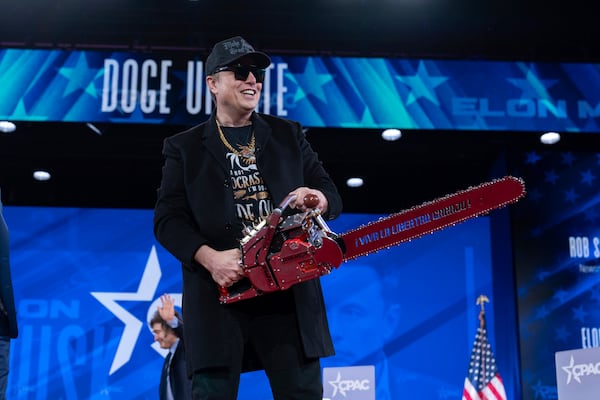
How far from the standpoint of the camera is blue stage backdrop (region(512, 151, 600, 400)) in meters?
7.36

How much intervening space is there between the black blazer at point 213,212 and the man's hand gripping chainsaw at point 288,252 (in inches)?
4.6

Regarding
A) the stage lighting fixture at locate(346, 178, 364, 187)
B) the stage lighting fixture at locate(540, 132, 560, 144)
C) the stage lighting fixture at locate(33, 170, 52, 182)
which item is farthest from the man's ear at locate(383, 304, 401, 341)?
the stage lighting fixture at locate(33, 170, 52, 182)

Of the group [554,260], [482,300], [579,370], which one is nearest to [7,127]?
[482,300]

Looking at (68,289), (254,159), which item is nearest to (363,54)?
(68,289)

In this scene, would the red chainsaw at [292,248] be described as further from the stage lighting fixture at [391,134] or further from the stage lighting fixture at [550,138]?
the stage lighting fixture at [550,138]

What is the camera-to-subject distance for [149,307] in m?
7.80

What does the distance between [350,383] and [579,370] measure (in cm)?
168

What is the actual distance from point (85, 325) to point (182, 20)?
310 centimetres

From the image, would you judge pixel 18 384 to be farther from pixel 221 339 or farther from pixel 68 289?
pixel 221 339

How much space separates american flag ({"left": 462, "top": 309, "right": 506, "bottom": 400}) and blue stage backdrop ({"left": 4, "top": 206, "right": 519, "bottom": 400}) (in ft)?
1.48

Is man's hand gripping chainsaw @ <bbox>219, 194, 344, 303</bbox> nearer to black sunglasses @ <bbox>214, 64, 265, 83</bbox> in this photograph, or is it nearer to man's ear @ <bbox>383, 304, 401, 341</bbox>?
black sunglasses @ <bbox>214, 64, 265, 83</bbox>

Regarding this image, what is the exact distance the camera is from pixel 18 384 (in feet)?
25.0

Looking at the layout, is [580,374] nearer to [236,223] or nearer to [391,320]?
[236,223]

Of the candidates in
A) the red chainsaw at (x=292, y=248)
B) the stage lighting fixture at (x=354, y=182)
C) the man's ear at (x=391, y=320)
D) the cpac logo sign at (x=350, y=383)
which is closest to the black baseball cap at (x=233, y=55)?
the red chainsaw at (x=292, y=248)
